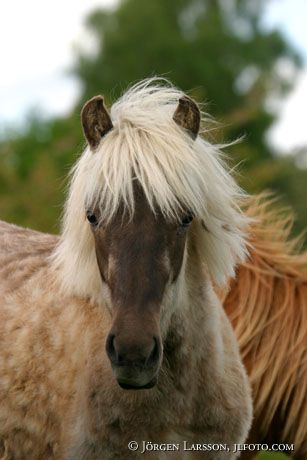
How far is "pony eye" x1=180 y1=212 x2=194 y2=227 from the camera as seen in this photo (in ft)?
15.8

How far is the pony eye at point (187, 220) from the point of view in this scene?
482cm

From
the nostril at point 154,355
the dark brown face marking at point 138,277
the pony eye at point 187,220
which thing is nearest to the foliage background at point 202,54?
the pony eye at point 187,220

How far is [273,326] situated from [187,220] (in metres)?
2.02

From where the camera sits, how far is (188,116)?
199 inches

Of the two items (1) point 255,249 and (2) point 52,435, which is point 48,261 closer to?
(2) point 52,435

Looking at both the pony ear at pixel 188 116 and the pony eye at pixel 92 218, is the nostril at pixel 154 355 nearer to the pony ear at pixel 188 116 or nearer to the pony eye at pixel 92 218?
the pony eye at pixel 92 218

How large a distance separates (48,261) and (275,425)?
181cm

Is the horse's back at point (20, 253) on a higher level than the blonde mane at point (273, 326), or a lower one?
higher

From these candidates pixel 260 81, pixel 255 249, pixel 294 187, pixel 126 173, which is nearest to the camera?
pixel 126 173

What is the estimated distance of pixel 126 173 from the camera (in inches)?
191

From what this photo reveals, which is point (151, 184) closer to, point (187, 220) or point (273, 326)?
point (187, 220)

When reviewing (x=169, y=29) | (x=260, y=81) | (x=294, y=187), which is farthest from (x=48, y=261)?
(x=169, y=29)

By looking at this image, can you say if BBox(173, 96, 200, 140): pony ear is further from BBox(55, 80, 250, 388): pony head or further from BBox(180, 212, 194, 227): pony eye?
BBox(180, 212, 194, 227): pony eye

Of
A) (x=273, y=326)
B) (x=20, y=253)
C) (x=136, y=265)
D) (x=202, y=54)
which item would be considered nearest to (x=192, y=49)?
(x=202, y=54)
